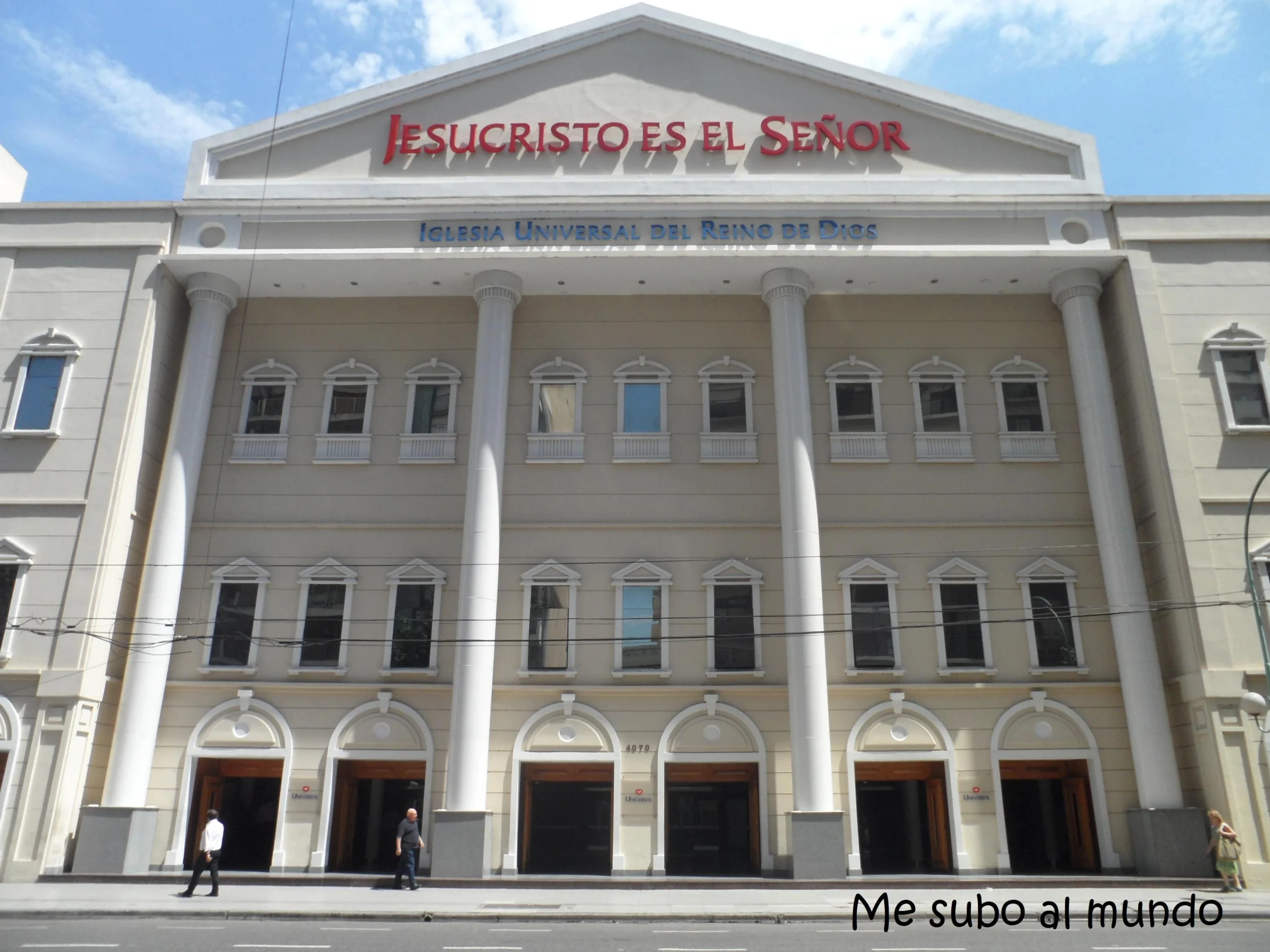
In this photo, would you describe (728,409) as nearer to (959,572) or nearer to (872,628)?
(872,628)

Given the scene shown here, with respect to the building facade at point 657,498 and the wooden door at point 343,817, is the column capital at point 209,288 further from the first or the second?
the wooden door at point 343,817

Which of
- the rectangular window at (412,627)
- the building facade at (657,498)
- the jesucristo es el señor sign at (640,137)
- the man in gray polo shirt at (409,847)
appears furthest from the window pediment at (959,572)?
the man in gray polo shirt at (409,847)

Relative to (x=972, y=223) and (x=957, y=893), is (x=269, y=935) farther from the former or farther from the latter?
(x=972, y=223)

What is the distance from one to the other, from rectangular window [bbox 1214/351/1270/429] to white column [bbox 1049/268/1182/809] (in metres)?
2.61

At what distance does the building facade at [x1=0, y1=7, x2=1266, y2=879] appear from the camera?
22.9 meters

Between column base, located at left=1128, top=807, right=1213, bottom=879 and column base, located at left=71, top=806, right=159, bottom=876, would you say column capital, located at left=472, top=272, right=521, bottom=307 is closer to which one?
column base, located at left=71, top=806, right=159, bottom=876

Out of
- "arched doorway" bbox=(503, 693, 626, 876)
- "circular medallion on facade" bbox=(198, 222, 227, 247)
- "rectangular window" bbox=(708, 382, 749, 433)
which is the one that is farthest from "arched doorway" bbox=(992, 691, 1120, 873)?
"circular medallion on facade" bbox=(198, 222, 227, 247)

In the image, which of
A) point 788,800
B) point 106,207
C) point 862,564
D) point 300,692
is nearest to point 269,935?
point 300,692

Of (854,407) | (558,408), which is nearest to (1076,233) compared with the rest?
(854,407)

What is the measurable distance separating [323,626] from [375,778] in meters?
3.88

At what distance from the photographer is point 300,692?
23.9 metres

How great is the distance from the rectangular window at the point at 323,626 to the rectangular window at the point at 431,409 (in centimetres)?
456

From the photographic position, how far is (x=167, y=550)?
2381 centimetres

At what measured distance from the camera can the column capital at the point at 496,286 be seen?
1006 inches
